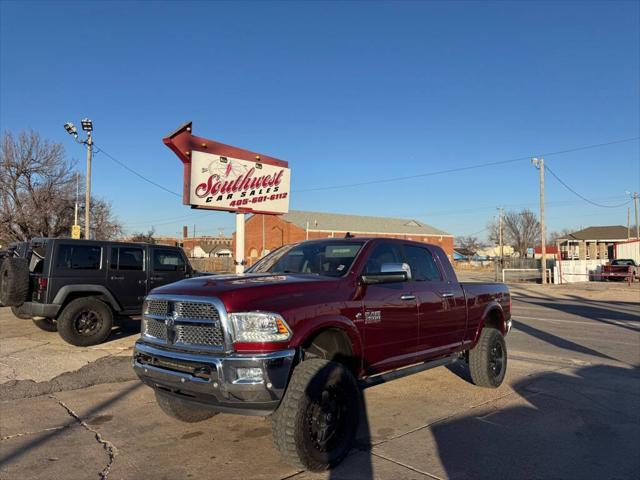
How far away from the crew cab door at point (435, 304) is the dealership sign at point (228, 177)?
7.67 meters

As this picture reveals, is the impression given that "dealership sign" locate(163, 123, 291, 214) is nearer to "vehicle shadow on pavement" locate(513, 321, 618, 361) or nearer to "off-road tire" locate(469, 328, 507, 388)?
"vehicle shadow on pavement" locate(513, 321, 618, 361)

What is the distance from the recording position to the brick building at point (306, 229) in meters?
69.2

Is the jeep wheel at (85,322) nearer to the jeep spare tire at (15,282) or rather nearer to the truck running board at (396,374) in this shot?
the jeep spare tire at (15,282)

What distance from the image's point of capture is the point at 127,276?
1053 centimetres

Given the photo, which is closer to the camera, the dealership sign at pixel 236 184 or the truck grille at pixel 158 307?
the truck grille at pixel 158 307

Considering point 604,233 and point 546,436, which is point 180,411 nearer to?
point 546,436

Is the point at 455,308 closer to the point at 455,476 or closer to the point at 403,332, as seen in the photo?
the point at 403,332

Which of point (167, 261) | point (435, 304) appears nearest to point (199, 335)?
point (435, 304)

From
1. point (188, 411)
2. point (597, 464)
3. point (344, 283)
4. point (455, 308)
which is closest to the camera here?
point (597, 464)

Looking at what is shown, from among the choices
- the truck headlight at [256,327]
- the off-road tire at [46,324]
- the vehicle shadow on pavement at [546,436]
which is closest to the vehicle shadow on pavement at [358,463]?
the vehicle shadow on pavement at [546,436]

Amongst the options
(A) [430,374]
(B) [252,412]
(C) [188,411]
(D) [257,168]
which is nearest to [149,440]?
(C) [188,411]

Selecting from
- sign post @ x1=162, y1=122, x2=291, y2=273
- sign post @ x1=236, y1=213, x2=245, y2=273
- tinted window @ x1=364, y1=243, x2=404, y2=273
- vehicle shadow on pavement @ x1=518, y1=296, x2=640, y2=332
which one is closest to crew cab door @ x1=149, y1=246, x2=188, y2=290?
sign post @ x1=162, y1=122, x2=291, y2=273

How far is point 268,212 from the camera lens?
579 inches

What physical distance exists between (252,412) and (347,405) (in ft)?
2.98
